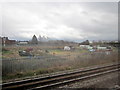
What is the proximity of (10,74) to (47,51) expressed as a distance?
317 cm

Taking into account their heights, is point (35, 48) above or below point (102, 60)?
above

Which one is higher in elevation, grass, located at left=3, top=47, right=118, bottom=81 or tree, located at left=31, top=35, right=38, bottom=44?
tree, located at left=31, top=35, right=38, bottom=44

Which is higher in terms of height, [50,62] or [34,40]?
[34,40]

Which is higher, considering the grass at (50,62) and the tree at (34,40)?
the tree at (34,40)

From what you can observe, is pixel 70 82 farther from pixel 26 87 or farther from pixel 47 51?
pixel 47 51

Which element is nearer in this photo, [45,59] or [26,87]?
[26,87]

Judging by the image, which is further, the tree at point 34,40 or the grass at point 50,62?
the tree at point 34,40

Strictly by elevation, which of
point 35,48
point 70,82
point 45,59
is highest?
point 35,48

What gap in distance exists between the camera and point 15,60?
561cm

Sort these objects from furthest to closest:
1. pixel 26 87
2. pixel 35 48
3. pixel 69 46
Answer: pixel 69 46 → pixel 35 48 → pixel 26 87

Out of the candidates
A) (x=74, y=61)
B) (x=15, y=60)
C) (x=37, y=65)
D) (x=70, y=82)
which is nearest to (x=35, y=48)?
(x=37, y=65)

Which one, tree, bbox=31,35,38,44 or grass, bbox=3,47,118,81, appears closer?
grass, bbox=3,47,118,81

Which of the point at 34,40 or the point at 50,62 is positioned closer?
the point at 50,62

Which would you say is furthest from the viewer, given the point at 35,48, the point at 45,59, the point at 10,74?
the point at 35,48
